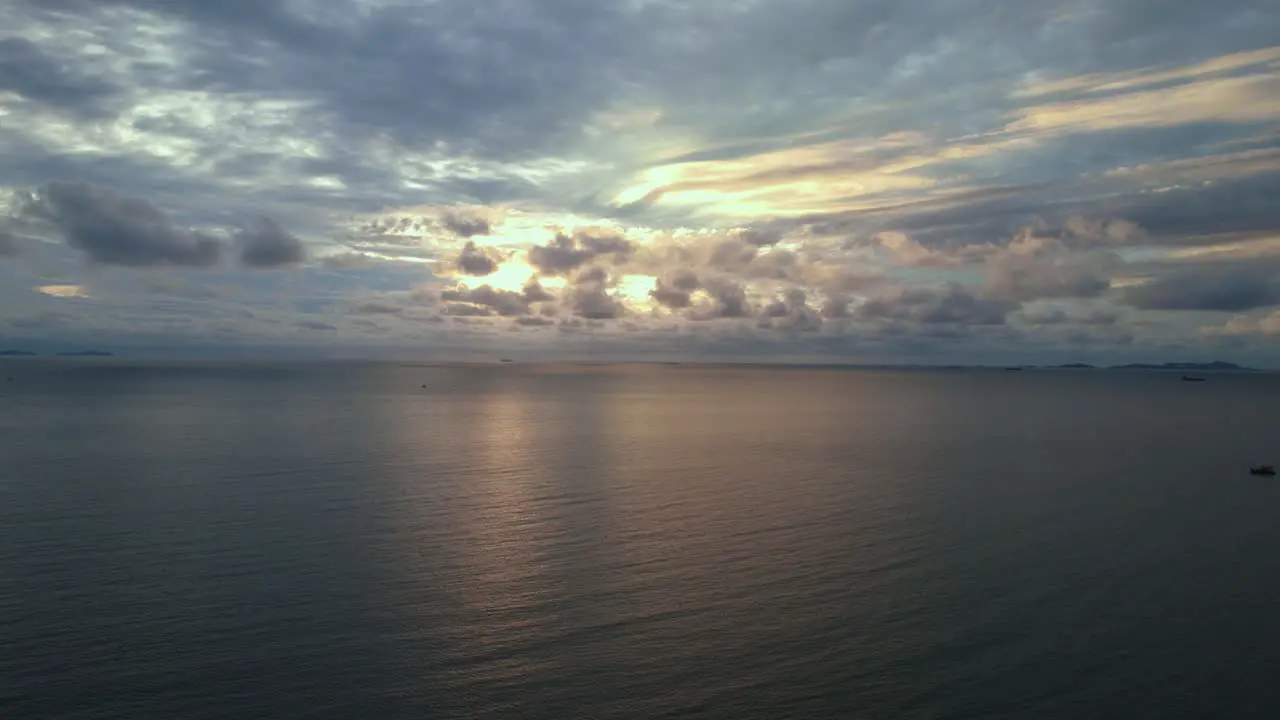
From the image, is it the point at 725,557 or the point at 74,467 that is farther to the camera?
the point at 74,467

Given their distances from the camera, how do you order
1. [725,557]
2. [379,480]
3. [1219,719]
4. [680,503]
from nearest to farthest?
1. [1219,719]
2. [725,557]
3. [680,503]
4. [379,480]

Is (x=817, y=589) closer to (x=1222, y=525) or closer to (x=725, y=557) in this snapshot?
(x=725, y=557)

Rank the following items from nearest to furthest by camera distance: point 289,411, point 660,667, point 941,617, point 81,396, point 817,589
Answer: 1. point 660,667
2. point 941,617
3. point 817,589
4. point 289,411
5. point 81,396

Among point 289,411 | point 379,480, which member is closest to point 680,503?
point 379,480

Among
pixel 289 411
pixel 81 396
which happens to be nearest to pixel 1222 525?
pixel 289 411

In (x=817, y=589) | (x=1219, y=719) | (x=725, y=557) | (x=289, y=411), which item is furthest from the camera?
(x=289, y=411)

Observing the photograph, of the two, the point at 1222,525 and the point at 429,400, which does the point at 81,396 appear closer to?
the point at 429,400
